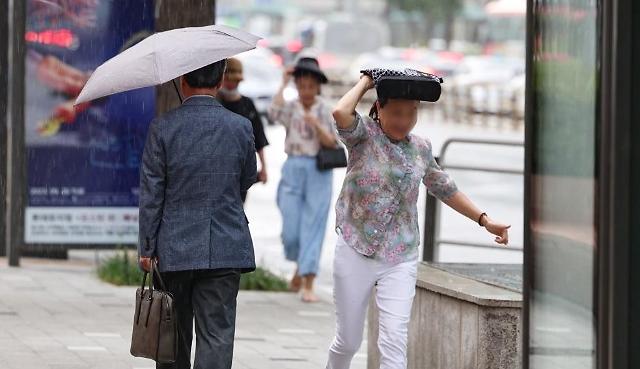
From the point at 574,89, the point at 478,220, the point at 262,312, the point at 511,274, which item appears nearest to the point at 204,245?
the point at 478,220

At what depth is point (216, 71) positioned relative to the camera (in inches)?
264

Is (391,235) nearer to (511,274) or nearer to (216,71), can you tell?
(216,71)

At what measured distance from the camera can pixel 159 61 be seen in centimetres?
657

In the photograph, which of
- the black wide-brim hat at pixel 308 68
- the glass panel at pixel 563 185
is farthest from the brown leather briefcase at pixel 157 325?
the black wide-brim hat at pixel 308 68

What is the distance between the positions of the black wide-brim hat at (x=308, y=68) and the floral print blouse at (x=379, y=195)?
176 inches

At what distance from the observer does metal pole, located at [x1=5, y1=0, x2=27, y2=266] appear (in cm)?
1228

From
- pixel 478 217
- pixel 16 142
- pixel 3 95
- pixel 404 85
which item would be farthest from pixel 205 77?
pixel 3 95

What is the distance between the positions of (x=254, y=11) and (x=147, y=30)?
246 feet

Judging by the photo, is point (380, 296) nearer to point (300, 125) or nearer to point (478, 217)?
A: point (478, 217)

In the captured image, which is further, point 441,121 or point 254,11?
point 254,11

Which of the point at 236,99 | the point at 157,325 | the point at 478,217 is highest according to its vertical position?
the point at 236,99

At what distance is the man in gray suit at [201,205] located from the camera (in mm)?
6480

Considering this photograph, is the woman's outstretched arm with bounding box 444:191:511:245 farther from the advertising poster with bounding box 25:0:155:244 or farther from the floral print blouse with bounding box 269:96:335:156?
the advertising poster with bounding box 25:0:155:244

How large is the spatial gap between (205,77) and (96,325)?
3.52 m
